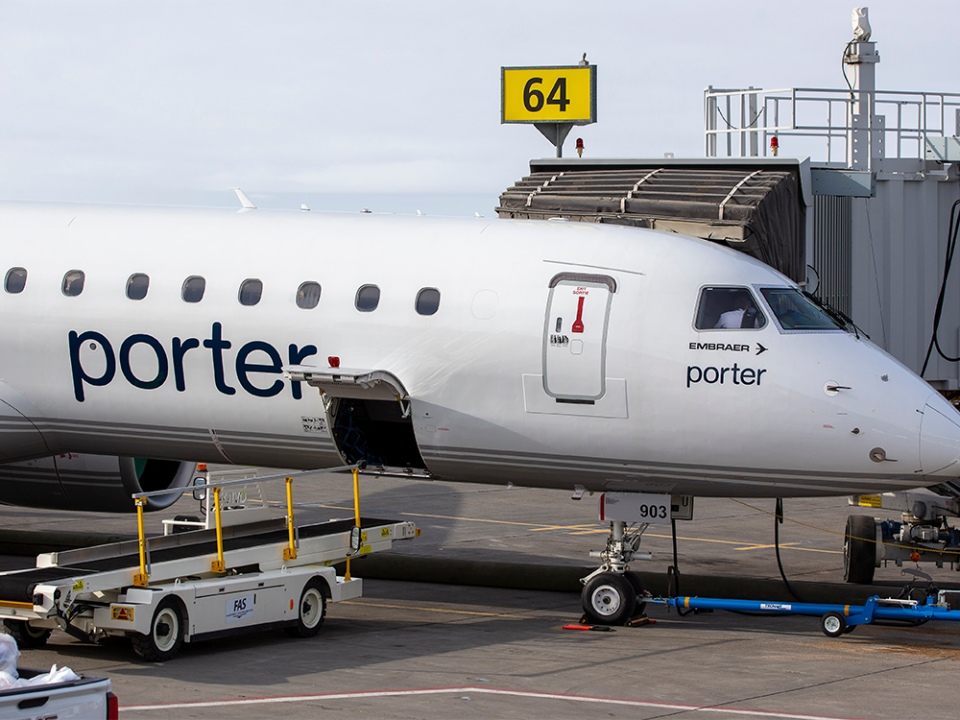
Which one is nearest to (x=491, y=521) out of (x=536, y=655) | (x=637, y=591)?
(x=637, y=591)

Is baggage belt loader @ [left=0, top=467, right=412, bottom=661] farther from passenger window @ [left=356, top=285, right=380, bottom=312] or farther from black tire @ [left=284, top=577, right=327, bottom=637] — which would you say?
passenger window @ [left=356, top=285, right=380, bottom=312]

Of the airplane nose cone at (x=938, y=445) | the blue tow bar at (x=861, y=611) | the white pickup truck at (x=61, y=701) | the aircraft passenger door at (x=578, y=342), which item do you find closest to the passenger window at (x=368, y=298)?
the aircraft passenger door at (x=578, y=342)

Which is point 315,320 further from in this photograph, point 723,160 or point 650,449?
point 723,160

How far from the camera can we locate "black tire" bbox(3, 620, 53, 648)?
13.7m

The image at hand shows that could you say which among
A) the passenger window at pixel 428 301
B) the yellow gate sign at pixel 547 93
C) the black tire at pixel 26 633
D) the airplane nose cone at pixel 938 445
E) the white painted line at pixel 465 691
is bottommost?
the white painted line at pixel 465 691

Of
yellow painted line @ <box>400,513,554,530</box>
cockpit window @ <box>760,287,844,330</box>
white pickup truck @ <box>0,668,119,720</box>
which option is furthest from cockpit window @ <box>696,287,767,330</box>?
yellow painted line @ <box>400,513,554,530</box>

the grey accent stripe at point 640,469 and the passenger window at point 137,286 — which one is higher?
the passenger window at point 137,286

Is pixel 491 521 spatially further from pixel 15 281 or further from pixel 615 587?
pixel 15 281

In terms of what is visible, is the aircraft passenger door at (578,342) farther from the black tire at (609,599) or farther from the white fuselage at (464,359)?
the black tire at (609,599)

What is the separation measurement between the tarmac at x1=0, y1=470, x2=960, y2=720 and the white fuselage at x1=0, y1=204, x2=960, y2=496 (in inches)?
72.1

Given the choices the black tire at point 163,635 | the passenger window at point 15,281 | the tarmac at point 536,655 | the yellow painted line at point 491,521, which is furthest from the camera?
the yellow painted line at point 491,521

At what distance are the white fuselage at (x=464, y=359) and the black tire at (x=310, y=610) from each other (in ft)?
5.30

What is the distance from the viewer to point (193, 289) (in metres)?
15.7

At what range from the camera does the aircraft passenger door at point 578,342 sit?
1434 centimetres
